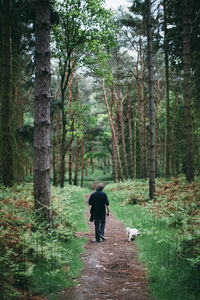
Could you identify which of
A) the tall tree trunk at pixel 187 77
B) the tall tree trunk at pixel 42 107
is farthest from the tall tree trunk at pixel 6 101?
the tall tree trunk at pixel 187 77

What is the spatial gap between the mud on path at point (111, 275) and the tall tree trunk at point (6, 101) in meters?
4.86

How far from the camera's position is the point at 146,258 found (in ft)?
19.3

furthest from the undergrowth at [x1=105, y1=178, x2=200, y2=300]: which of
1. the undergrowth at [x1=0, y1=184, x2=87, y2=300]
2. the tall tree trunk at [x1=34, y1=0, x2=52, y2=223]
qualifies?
the tall tree trunk at [x1=34, y1=0, x2=52, y2=223]

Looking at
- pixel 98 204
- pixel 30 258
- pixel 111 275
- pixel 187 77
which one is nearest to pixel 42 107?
pixel 30 258

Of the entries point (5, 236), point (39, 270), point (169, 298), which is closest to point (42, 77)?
point (5, 236)

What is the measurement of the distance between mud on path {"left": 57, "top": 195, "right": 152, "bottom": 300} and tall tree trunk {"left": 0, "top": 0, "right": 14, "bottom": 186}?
4865 mm

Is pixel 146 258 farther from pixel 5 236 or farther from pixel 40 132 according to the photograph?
pixel 40 132

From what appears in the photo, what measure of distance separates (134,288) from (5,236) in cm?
274

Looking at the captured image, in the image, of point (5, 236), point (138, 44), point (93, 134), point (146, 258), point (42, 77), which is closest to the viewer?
point (5, 236)

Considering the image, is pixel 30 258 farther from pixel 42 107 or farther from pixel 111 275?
pixel 42 107

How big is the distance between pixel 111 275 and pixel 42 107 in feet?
14.6

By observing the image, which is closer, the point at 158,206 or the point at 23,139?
the point at 158,206

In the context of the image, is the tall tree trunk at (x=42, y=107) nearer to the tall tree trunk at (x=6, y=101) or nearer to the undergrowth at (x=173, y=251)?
the undergrowth at (x=173, y=251)

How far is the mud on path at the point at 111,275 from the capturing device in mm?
4184
